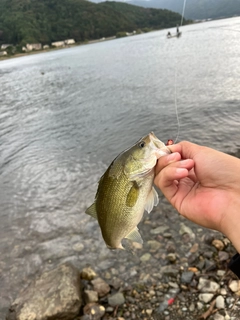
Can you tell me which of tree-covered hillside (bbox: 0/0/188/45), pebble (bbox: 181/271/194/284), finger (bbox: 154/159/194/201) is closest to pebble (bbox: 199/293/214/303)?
pebble (bbox: 181/271/194/284)

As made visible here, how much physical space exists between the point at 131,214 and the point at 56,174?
24.8ft

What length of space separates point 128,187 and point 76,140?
1083 centimetres

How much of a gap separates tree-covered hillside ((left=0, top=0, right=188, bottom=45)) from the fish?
136m

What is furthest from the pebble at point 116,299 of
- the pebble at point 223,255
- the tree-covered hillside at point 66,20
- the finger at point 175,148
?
the tree-covered hillside at point 66,20

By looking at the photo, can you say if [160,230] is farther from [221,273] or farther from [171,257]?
[221,273]

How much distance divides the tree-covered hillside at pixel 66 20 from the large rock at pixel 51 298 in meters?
134

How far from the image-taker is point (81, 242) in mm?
6539

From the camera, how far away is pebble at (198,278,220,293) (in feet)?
14.8

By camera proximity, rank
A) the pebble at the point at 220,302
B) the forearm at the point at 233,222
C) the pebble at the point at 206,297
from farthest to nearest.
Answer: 1. the pebble at the point at 206,297
2. the pebble at the point at 220,302
3. the forearm at the point at 233,222

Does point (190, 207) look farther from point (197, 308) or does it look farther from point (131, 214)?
point (197, 308)

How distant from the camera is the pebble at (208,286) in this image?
14.8ft

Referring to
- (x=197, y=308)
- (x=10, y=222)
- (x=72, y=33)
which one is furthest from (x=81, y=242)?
(x=72, y=33)

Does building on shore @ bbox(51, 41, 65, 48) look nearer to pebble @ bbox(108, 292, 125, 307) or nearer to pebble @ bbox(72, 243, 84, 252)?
pebble @ bbox(72, 243, 84, 252)

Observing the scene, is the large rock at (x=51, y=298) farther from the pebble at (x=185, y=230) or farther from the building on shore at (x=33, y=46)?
the building on shore at (x=33, y=46)
